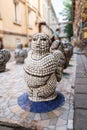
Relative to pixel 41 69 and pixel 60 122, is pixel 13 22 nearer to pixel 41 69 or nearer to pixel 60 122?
pixel 41 69

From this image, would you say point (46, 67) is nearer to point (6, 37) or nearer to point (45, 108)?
point (45, 108)

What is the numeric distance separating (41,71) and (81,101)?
41.3 inches

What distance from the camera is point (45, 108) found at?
3096 mm

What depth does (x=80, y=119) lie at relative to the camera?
2697 millimetres

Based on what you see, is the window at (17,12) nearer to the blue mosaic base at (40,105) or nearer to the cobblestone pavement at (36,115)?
the cobblestone pavement at (36,115)

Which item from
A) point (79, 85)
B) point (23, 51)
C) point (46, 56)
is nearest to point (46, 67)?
point (46, 56)

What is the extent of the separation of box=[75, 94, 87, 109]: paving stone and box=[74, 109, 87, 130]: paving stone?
0.17 metres

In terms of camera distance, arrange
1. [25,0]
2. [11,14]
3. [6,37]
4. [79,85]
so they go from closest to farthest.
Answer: [79,85], [6,37], [11,14], [25,0]

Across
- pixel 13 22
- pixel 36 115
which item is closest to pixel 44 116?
pixel 36 115

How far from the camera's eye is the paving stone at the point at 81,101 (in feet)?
10.4

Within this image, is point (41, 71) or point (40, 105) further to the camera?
point (40, 105)

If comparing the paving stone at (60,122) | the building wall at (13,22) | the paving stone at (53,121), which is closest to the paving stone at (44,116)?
the paving stone at (53,121)

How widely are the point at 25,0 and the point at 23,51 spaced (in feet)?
35.0

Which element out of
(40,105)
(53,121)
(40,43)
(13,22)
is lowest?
(53,121)
